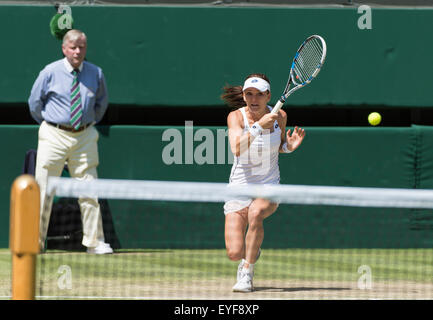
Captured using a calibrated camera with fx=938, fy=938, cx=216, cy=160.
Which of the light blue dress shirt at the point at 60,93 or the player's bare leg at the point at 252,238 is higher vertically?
the light blue dress shirt at the point at 60,93

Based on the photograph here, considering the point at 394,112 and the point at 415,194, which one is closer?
the point at 415,194

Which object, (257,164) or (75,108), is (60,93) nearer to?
(75,108)

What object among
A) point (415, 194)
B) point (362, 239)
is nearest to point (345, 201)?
point (415, 194)

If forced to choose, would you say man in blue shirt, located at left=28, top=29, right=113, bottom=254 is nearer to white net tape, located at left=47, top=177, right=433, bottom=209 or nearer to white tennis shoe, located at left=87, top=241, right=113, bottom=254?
white tennis shoe, located at left=87, top=241, right=113, bottom=254

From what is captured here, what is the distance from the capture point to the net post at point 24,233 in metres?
3.71

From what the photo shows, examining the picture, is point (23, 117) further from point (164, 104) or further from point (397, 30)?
Result: point (397, 30)

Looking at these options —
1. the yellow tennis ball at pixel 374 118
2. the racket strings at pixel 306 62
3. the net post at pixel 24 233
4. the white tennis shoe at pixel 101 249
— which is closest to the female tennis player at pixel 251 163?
the racket strings at pixel 306 62

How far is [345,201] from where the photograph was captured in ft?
15.5

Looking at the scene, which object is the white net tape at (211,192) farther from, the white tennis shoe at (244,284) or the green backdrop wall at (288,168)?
the green backdrop wall at (288,168)

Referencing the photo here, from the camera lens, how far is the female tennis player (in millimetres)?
5875

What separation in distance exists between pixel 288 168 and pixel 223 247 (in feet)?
3.00

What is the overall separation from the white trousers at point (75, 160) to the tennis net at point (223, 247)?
252 millimetres
